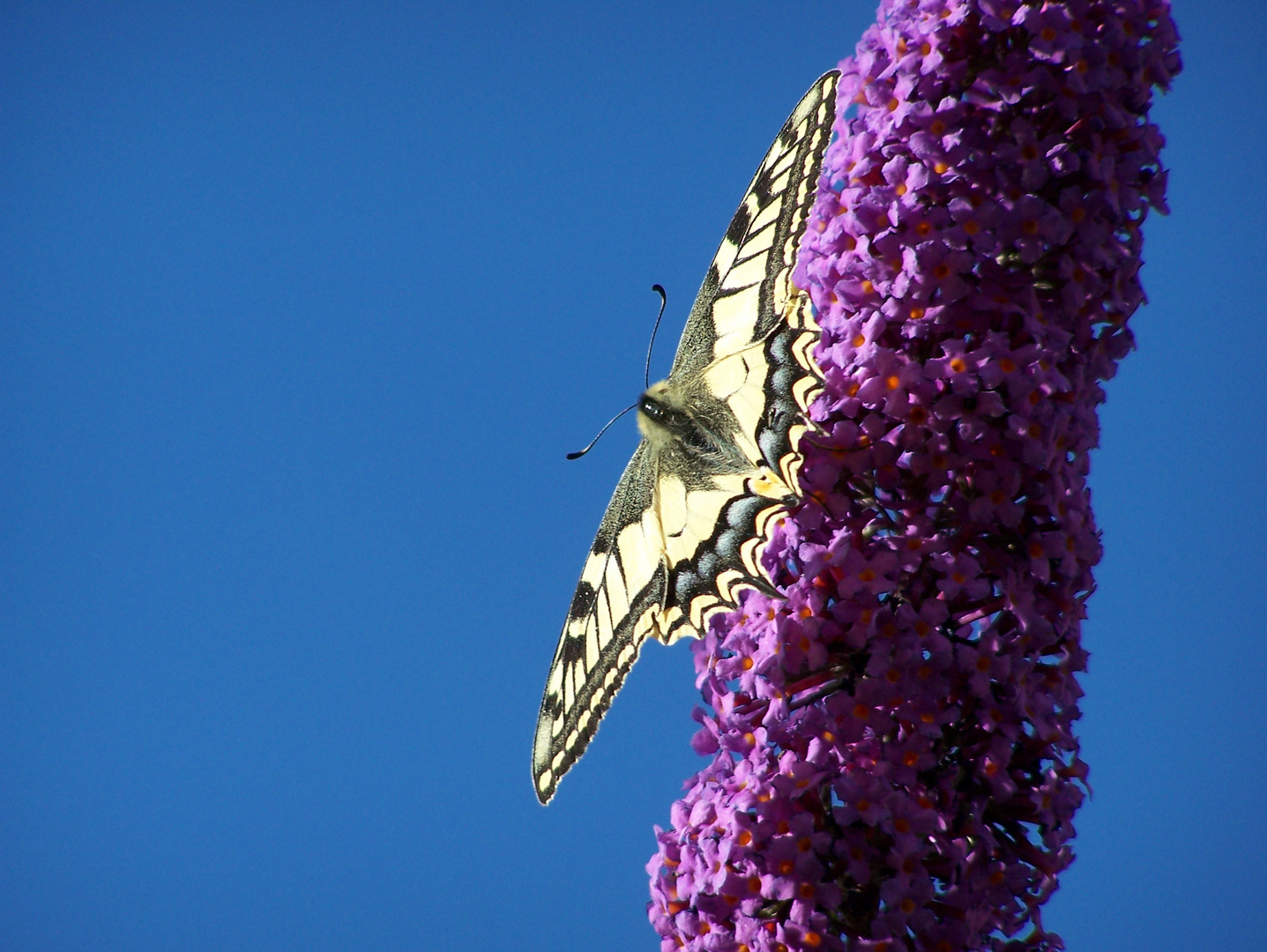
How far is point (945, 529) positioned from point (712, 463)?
0.60 metres

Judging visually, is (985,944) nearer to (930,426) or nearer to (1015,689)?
(1015,689)

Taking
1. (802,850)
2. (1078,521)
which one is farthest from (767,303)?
(802,850)

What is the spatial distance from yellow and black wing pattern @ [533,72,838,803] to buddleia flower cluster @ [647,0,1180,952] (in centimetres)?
10

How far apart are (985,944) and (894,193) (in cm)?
148

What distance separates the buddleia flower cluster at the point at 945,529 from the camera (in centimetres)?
203

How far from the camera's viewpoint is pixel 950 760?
2107 mm

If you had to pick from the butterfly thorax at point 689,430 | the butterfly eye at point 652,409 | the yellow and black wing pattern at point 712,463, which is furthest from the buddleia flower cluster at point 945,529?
the butterfly eye at point 652,409

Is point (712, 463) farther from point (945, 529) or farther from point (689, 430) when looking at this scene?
point (945, 529)

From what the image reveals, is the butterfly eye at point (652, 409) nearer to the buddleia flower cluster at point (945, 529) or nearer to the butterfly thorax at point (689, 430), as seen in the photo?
the butterfly thorax at point (689, 430)

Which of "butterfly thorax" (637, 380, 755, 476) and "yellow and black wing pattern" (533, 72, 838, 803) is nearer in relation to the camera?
"yellow and black wing pattern" (533, 72, 838, 803)

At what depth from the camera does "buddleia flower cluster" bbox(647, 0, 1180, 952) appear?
2.03 metres

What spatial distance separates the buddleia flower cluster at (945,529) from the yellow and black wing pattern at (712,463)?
3.9 inches

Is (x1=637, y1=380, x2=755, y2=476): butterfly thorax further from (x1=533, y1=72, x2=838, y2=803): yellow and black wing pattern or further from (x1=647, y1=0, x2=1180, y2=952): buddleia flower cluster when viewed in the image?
(x1=647, y1=0, x2=1180, y2=952): buddleia flower cluster

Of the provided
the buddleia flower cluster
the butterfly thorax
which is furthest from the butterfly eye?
the buddleia flower cluster
